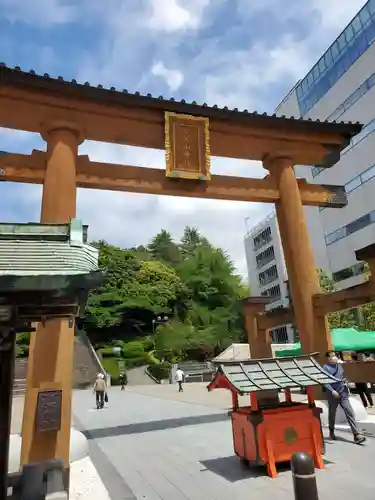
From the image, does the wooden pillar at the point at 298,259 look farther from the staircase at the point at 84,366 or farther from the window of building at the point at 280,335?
the window of building at the point at 280,335

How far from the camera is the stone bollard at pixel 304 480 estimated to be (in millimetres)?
3012

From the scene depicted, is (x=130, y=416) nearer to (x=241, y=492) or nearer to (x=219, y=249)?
(x=241, y=492)

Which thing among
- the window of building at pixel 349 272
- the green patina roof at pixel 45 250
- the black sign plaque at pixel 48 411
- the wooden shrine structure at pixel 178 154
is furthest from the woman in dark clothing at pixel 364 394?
the window of building at pixel 349 272

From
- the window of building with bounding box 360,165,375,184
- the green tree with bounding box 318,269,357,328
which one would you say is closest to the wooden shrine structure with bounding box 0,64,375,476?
the green tree with bounding box 318,269,357,328

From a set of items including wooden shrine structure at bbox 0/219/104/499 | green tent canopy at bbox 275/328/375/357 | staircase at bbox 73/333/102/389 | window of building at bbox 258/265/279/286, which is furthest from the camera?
window of building at bbox 258/265/279/286

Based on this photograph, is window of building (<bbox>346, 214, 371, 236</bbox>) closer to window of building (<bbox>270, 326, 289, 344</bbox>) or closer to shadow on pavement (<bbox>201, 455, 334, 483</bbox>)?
window of building (<bbox>270, 326, 289, 344</bbox>)

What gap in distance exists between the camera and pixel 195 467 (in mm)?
6488

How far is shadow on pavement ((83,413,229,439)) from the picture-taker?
33.8 ft

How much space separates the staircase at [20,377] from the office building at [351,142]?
1088 inches

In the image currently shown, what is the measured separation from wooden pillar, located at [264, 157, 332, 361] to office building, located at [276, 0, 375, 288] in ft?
77.6

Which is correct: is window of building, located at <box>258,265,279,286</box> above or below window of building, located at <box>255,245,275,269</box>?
below

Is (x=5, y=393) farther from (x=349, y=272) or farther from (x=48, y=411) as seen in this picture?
(x=349, y=272)

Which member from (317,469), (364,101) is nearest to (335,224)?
(364,101)

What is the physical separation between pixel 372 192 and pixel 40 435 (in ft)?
103
